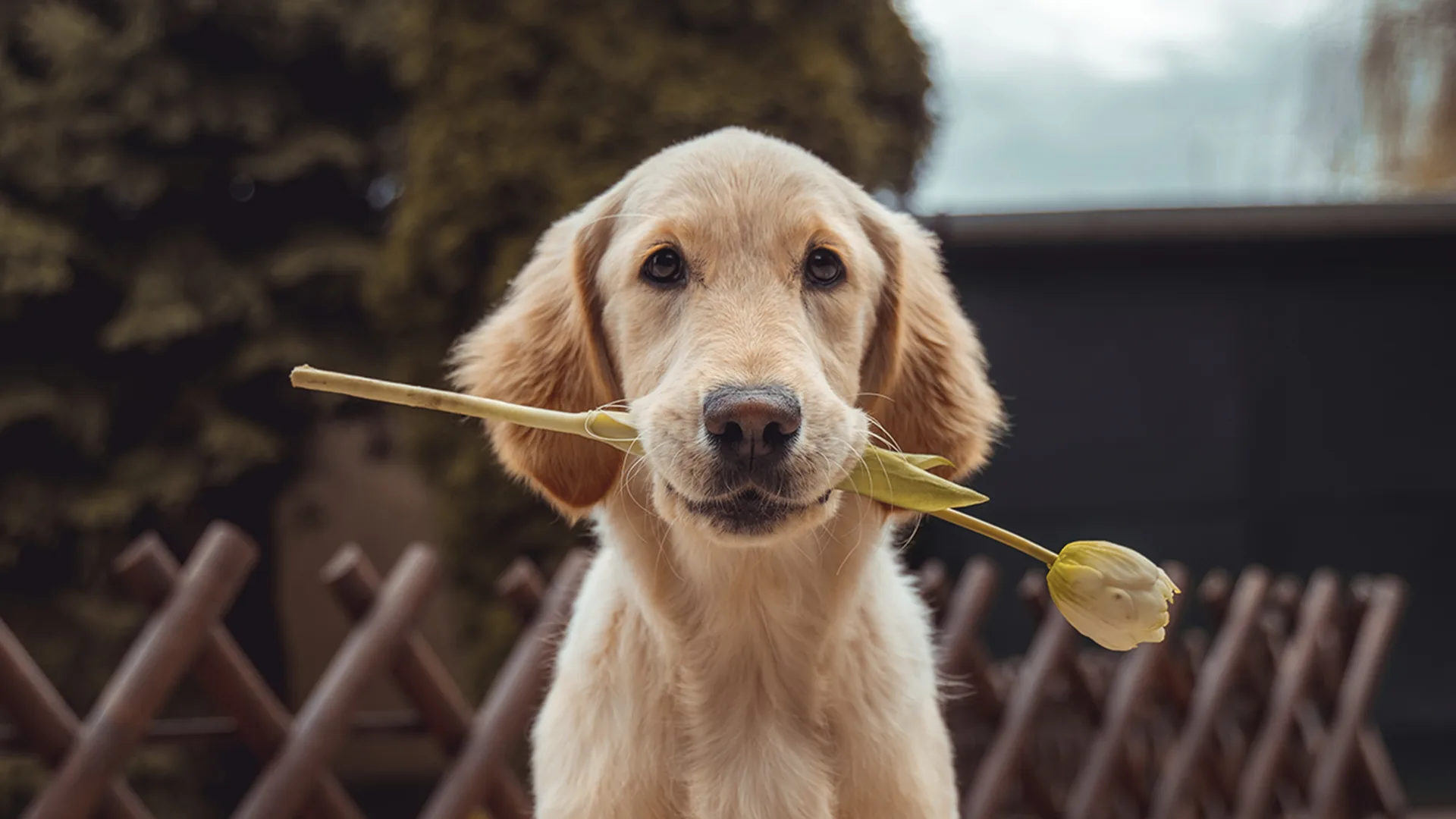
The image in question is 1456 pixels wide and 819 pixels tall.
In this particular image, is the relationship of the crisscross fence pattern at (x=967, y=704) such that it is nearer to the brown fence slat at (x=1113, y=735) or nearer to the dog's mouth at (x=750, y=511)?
the brown fence slat at (x=1113, y=735)

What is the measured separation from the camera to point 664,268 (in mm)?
2082

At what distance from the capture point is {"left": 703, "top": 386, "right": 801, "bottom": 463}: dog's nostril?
1.71m

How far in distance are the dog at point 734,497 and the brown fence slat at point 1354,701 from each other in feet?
12.8

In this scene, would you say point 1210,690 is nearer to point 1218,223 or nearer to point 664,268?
point 1218,223

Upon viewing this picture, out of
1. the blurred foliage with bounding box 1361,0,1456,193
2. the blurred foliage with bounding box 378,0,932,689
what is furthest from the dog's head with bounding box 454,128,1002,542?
the blurred foliage with bounding box 1361,0,1456,193

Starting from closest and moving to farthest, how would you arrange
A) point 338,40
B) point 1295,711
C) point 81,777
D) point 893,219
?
point 893,219 < point 81,777 < point 1295,711 < point 338,40

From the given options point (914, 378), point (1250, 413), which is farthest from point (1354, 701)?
point (914, 378)

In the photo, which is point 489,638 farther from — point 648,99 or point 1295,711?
point 1295,711

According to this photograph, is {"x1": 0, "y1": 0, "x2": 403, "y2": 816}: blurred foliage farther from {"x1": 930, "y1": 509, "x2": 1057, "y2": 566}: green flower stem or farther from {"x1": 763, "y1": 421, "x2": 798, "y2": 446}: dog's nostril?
{"x1": 930, "y1": 509, "x2": 1057, "y2": 566}: green flower stem

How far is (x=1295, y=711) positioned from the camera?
17.7 ft

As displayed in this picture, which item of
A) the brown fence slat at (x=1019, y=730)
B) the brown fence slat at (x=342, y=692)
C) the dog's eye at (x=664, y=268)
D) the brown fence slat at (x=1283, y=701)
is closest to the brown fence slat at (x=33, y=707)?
the brown fence slat at (x=342, y=692)

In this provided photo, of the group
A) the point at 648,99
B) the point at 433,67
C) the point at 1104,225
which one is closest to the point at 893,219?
the point at 648,99

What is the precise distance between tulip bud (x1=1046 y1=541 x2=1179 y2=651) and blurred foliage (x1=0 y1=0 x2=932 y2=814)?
4.09 metres

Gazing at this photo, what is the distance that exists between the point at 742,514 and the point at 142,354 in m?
6.29
